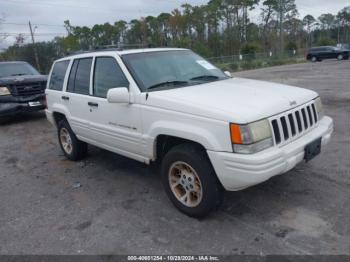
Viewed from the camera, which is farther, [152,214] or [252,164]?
[152,214]

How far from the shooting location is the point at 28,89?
32.3ft

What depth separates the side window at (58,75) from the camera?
580cm

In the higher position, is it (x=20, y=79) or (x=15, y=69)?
(x=15, y=69)

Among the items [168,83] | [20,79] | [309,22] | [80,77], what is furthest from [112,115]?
[309,22]

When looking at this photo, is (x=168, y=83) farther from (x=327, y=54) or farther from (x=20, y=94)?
(x=327, y=54)

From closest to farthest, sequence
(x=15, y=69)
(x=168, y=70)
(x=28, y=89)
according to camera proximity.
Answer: (x=168, y=70), (x=28, y=89), (x=15, y=69)

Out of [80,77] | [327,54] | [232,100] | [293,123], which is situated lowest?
[327,54]

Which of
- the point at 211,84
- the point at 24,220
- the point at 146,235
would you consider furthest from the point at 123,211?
the point at 211,84

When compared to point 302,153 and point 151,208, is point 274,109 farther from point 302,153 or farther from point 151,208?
point 151,208

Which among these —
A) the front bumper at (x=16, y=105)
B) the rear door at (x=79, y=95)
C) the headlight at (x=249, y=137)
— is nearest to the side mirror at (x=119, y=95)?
the rear door at (x=79, y=95)

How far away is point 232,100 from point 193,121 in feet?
1.48

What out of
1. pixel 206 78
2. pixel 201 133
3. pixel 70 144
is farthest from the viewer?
pixel 70 144

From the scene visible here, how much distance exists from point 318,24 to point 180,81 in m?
101

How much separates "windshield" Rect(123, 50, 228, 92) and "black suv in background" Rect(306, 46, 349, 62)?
3515 centimetres
